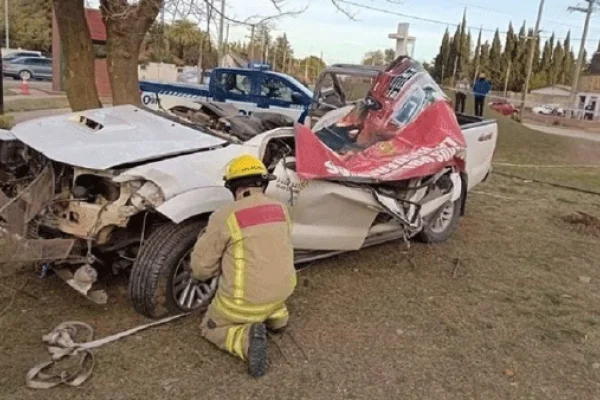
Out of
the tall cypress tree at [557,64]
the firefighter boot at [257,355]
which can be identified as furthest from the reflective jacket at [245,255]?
the tall cypress tree at [557,64]

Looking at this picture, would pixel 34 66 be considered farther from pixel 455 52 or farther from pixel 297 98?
pixel 455 52

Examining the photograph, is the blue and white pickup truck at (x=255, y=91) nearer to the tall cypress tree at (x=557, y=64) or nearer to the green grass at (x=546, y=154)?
the green grass at (x=546, y=154)

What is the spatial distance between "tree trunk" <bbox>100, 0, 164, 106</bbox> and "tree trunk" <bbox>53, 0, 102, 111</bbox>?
0.26 m

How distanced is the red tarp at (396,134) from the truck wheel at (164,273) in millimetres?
1193

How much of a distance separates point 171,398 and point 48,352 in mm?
835

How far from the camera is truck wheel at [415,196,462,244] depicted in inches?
236

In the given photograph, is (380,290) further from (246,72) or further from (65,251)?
(246,72)

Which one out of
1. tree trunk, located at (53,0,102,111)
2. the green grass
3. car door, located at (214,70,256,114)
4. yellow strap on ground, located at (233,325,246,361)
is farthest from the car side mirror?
yellow strap on ground, located at (233,325,246,361)

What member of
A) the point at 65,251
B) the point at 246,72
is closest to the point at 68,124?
the point at 65,251

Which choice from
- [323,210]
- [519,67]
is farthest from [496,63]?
[323,210]

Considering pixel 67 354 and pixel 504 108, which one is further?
pixel 504 108

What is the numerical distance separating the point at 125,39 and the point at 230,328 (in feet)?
17.2

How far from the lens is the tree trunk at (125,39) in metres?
7.21

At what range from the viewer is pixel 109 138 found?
13.4 feet
